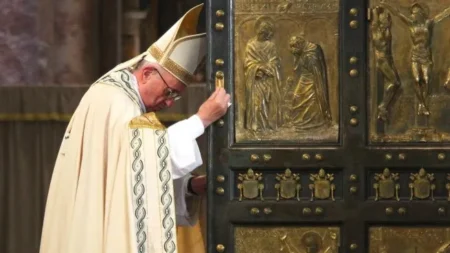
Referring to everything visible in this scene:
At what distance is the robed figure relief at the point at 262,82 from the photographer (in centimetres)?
654

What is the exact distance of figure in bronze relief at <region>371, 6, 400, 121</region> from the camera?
6531mm

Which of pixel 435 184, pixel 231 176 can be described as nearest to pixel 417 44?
pixel 435 184

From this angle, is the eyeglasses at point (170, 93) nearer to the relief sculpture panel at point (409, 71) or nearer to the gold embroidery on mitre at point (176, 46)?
the gold embroidery on mitre at point (176, 46)

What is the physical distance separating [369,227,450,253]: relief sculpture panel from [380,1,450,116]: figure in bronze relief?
0.54 metres

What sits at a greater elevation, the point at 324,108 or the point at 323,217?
the point at 324,108

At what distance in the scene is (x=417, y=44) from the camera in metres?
6.54

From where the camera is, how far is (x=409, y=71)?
6551 mm

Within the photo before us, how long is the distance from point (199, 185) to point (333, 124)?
0.79m

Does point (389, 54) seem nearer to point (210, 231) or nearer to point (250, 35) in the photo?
point (250, 35)

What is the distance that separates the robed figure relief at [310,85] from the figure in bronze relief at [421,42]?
395 mm

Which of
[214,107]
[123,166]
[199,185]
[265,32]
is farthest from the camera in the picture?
[199,185]

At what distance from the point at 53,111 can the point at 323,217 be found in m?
3.18

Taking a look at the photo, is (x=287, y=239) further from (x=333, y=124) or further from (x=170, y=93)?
(x=170, y=93)

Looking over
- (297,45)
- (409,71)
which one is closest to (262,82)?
(297,45)
